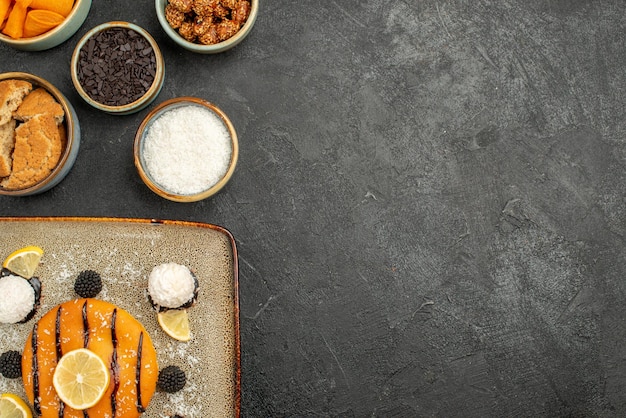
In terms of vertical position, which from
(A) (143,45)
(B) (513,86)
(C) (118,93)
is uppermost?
(B) (513,86)

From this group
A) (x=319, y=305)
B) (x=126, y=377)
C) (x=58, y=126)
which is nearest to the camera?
(x=126, y=377)

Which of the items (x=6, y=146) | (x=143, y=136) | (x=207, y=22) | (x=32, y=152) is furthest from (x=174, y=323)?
(x=207, y=22)

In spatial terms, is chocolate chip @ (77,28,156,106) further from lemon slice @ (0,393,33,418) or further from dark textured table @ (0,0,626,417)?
lemon slice @ (0,393,33,418)

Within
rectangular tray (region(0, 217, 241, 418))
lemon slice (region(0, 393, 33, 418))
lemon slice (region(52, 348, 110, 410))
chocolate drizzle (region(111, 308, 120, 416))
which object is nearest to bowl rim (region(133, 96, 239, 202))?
rectangular tray (region(0, 217, 241, 418))

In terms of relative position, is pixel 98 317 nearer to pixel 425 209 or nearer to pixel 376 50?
pixel 425 209

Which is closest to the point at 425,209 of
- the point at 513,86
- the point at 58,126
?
the point at 513,86
